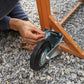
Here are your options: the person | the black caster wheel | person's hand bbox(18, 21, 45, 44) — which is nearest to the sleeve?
the person

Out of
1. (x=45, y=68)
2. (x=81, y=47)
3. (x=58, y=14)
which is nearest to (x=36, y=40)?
(x=45, y=68)

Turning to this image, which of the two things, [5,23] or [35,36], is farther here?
[5,23]

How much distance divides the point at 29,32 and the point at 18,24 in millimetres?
123

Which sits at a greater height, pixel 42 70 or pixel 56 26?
pixel 56 26

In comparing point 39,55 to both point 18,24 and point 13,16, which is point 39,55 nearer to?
point 18,24

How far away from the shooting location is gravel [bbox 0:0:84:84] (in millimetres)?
1125

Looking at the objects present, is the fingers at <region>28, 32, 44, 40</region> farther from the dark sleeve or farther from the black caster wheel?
the dark sleeve

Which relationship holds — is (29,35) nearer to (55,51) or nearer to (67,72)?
(55,51)

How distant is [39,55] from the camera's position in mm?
1078

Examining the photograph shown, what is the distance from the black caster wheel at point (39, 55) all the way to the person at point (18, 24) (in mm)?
63

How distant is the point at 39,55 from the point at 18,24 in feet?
0.87

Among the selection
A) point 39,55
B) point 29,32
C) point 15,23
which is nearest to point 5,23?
point 15,23

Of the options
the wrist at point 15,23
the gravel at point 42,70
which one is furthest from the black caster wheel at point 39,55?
the wrist at point 15,23

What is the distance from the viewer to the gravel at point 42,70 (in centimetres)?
112
